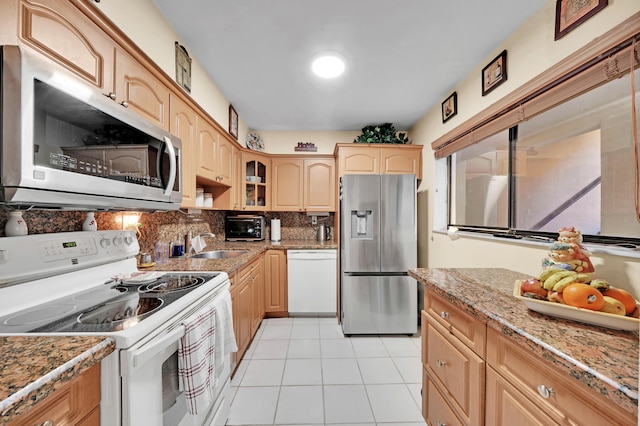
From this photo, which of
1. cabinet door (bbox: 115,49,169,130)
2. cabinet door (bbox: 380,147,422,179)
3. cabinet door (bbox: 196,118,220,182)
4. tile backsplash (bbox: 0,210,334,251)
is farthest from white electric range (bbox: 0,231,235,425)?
cabinet door (bbox: 380,147,422,179)

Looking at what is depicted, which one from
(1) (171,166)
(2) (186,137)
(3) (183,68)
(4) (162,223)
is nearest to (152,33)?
(3) (183,68)

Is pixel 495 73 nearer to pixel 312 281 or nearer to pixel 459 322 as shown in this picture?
pixel 459 322

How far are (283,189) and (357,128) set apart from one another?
1296mm

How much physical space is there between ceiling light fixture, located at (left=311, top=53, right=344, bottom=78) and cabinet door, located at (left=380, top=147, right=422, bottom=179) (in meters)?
1.20

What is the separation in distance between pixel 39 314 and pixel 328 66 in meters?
2.11

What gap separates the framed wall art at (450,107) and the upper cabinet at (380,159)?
55 cm

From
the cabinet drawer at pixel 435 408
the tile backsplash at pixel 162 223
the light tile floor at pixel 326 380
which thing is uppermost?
the tile backsplash at pixel 162 223

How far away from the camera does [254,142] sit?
3.40 meters

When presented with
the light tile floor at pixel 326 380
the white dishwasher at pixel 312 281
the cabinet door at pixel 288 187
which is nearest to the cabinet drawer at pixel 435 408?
the light tile floor at pixel 326 380

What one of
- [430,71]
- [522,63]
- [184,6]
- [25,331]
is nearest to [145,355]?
[25,331]

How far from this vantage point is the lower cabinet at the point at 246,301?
192cm

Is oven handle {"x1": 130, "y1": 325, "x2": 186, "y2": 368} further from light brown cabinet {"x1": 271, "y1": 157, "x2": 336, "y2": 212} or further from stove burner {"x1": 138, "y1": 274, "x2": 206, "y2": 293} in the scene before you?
light brown cabinet {"x1": 271, "y1": 157, "x2": 336, "y2": 212}

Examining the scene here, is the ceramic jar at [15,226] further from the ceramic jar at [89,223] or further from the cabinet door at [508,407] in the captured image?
the cabinet door at [508,407]

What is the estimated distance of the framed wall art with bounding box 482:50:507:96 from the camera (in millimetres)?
1695
